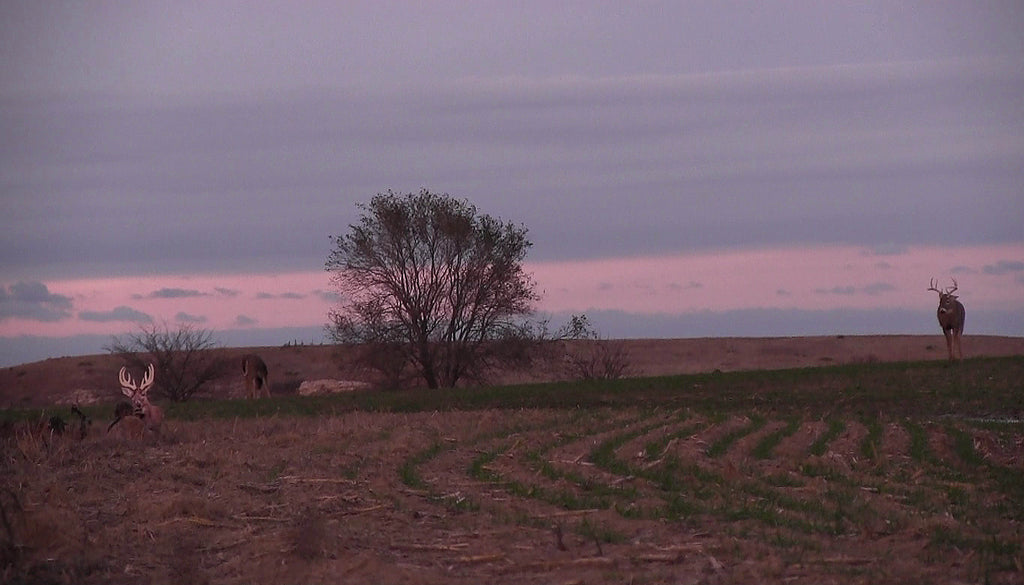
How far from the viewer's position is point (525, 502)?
12711 millimetres

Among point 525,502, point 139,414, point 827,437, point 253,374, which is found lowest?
point 525,502

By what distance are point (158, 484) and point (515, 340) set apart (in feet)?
112

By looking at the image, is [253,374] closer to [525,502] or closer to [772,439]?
[772,439]

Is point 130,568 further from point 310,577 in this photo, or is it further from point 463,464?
point 463,464

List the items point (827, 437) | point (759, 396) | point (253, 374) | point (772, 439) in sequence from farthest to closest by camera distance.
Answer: point (253, 374) → point (759, 396) → point (827, 437) → point (772, 439)

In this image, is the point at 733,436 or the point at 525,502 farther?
the point at 733,436

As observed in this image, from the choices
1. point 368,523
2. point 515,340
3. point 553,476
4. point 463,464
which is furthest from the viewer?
point 515,340

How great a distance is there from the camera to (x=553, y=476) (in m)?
14.3

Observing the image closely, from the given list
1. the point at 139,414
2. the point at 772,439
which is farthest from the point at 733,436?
the point at 139,414

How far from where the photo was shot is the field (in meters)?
9.82

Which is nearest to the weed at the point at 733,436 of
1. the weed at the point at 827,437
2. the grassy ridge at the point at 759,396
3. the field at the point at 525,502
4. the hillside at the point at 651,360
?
the field at the point at 525,502

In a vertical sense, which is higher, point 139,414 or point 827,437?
point 139,414

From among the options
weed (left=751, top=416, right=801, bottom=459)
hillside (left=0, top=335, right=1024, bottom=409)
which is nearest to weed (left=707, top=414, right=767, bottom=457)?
weed (left=751, top=416, right=801, bottom=459)


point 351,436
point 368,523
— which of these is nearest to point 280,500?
point 368,523
